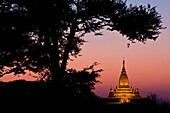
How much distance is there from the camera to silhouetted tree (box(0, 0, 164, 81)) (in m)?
24.3

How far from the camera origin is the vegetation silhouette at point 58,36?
21250 millimetres

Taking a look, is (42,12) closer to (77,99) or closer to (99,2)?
(99,2)

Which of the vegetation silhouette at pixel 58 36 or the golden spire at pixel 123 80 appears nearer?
the vegetation silhouette at pixel 58 36

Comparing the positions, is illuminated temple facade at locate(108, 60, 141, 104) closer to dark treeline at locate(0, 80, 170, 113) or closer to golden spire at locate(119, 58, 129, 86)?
golden spire at locate(119, 58, 129, 86)

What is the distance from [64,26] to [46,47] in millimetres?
1463

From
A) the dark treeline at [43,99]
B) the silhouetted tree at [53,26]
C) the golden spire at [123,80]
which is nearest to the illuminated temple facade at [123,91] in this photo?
the golden spire at [123,80]

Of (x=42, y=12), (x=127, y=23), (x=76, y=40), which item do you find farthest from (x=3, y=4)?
(x=127, y=23)

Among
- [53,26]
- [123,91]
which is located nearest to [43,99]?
[53,26]

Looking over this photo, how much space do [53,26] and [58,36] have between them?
82 cm

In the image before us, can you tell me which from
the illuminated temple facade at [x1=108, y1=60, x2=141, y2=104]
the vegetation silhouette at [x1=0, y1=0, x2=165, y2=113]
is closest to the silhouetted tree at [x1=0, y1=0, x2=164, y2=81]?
the vegetation silhouette at [x1=0, y1=0, x2=165, y2=113]

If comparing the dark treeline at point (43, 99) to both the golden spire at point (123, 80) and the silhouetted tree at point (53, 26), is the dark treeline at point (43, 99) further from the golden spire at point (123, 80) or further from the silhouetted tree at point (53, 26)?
the golden spire at point (123, 80)

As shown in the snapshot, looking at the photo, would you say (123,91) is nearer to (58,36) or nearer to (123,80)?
(123,80)

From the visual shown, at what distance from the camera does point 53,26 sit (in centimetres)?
2467

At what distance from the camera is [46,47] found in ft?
83.5
